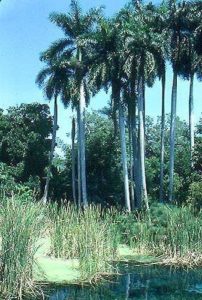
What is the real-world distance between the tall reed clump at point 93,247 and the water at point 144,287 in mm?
347

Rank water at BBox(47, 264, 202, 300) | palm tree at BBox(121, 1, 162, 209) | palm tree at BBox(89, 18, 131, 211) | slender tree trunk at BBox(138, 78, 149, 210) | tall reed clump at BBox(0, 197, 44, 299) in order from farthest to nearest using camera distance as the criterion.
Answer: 1. palm tree at BBox(89, 18, 131, 211)
2. palm tree at BBox(121, 1, 162, 209)
3. slender tree trunk at BBox(138, 78, 149, 210)
4. water at BBox(47, 264, 202, 300)
5. tall reed clump at BBox(0, 197, 44, 299)

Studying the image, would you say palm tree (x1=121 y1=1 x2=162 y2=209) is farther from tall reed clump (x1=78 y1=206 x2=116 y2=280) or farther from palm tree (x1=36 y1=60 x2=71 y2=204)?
tall reed clump (x1=78 y1=206 x2=116 y2=280)

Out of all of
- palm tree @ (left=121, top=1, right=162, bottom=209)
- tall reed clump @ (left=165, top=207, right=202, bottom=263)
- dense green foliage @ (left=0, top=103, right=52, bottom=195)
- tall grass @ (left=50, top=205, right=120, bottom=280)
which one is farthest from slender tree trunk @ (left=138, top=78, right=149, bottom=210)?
tall grass @ (left=50, top=205, right=120, bottom=280)

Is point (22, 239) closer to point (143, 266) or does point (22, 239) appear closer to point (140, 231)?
point (143, 266)

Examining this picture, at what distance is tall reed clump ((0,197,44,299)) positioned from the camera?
9.42 metres

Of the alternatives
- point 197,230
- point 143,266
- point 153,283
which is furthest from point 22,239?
point 197,230

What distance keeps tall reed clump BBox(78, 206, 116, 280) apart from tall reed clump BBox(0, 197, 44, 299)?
6.31 ft

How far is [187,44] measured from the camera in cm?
3114

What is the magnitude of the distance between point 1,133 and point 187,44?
530 inches

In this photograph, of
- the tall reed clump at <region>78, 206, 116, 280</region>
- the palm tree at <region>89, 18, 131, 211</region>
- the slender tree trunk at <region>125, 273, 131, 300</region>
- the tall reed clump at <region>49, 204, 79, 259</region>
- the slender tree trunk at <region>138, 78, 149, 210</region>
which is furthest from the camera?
the palm tree at <region>89, 18, 131, 211</region>

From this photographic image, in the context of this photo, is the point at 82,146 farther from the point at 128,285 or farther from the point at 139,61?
the point at 128,285

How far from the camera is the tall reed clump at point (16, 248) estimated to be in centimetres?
942

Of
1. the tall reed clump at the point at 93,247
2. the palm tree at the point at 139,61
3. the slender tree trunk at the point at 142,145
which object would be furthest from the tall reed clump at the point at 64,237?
the palm tree at the point at 139,61

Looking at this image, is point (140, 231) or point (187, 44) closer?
point (140, 231)
